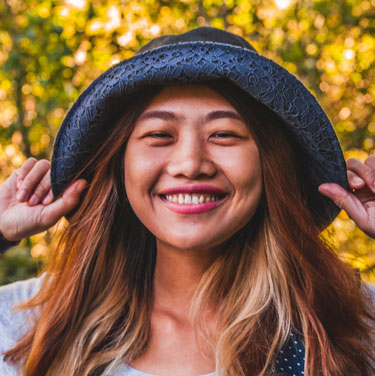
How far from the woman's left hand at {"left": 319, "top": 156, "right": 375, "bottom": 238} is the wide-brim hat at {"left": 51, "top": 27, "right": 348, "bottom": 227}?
1.7 inches

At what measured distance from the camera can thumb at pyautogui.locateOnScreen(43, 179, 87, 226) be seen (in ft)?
6.57

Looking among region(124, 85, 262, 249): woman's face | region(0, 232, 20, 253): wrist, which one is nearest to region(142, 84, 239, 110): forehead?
region(124, 85, 262, 249): woman's face

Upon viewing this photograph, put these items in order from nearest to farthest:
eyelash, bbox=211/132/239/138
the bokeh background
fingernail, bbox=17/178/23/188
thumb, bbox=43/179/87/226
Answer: eyelash, bbox=211/132/239/138
thumb, bbox=43/179/87/226
fingernail, bbox=17/178/23/188
the bokeh background

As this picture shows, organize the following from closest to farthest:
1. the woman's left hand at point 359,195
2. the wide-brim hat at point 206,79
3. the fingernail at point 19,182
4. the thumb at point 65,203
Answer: the wide-brim hat at point 206,79
the woman's left hand at point 359,195
the thumb at point 65,203
the fingernail at point 19,182

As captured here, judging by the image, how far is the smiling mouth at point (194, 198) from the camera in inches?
70.2

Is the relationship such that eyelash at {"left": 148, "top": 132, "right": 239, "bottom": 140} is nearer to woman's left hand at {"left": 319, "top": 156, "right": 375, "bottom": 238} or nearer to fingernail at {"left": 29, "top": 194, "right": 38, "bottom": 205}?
woman's left hand at {"left": 319, "top": 156, "right": 375, "bottom": 238}

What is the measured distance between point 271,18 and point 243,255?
3.22 m

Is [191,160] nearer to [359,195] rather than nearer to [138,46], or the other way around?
[359,195]

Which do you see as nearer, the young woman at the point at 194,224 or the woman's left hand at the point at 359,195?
the young woman at the point at 194,224

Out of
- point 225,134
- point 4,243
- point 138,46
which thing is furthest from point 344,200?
point 138,46

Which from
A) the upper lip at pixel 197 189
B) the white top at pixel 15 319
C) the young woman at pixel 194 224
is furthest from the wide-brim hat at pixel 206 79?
the white top at pixel 15 319

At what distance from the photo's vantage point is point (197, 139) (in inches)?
67.9

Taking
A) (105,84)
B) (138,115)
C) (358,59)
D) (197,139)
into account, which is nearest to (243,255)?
(197,139)

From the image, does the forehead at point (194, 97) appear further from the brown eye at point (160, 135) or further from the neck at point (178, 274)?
the neck at point (178, 274)
